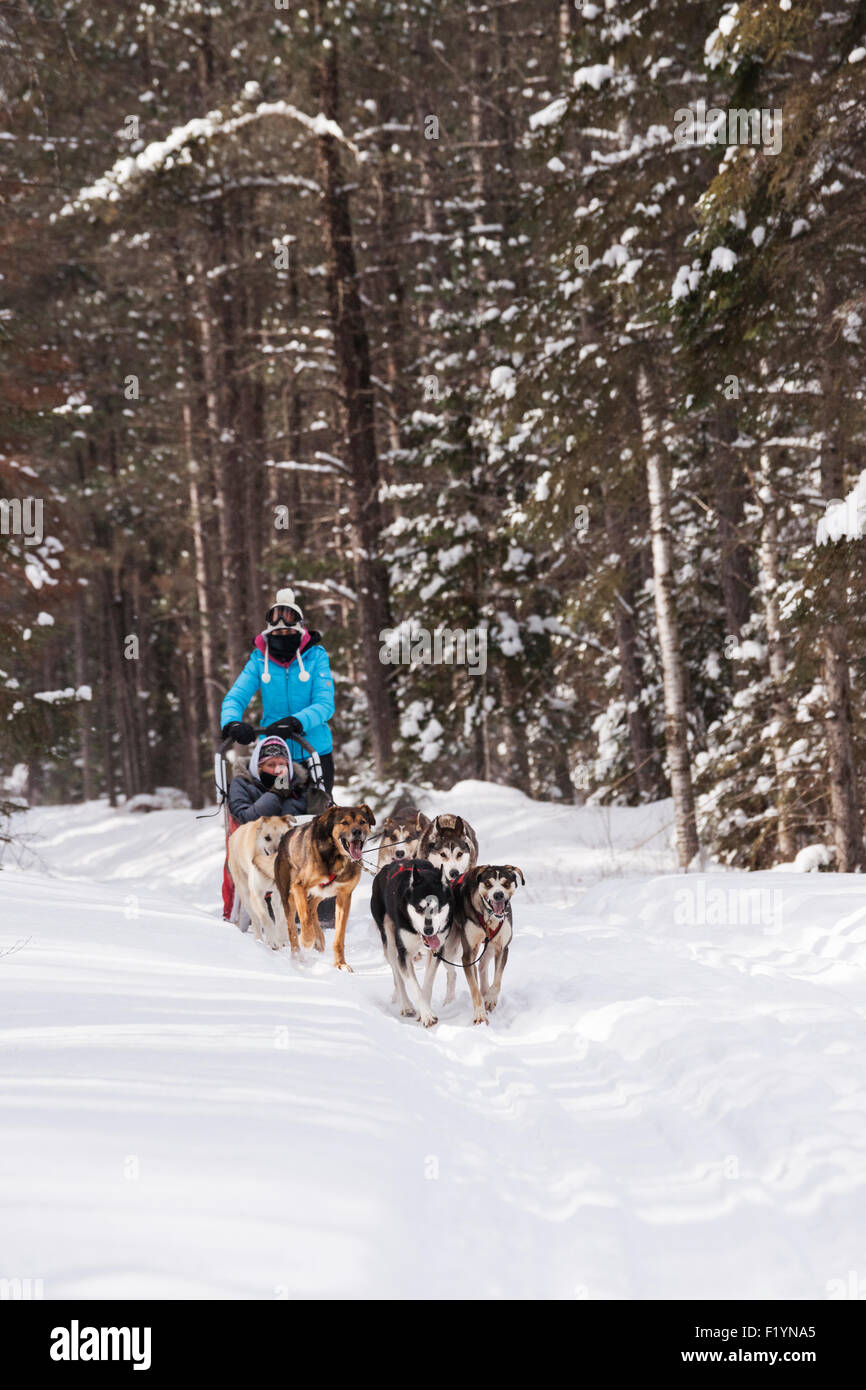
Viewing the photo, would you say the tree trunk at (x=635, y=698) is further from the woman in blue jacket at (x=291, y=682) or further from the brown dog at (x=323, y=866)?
the brown dog at (x=323, y=866)

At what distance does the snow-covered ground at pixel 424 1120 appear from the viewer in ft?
9.40

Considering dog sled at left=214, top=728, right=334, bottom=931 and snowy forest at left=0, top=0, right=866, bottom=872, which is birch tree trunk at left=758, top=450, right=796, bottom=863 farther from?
→ dog sled at left=214, top=728, right=334, bottom=931

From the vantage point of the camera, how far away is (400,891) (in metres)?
6.52

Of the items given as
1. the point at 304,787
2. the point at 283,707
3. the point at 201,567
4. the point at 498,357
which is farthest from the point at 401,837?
the point at 201,567

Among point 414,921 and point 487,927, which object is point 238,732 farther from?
point 487,927

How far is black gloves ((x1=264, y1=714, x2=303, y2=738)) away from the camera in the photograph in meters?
8.65

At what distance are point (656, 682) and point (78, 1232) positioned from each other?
17.9 metres

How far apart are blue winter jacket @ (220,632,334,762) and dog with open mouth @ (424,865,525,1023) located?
2.58 m

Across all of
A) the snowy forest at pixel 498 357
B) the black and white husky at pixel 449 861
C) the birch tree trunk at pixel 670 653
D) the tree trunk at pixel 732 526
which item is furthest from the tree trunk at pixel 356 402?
the black and white husky at pixel 449 861

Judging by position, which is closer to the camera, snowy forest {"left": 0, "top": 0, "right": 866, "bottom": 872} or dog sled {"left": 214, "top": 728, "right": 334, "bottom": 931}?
dog sled {"left": 214, "top": 728, "right": 334, "bottom": 931}

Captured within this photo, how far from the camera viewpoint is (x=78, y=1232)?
2660mm

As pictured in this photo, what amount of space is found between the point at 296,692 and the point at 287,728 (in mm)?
579

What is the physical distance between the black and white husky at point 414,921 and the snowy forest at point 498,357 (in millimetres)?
3358

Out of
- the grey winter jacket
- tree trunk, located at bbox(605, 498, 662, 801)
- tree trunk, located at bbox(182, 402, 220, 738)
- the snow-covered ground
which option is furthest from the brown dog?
tree trunk, located at bbox(182, 402, 220, 738)
